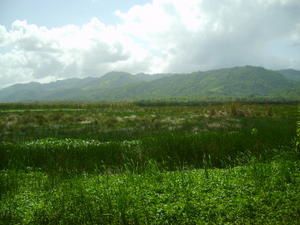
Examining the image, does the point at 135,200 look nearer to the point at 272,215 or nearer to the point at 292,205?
the point at 272,215

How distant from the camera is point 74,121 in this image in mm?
45562

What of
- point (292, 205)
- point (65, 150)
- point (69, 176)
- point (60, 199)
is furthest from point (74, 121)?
point (292, 205)

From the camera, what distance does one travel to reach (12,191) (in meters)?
14.2

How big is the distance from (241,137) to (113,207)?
43.4 ft

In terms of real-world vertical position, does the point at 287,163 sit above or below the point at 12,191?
above

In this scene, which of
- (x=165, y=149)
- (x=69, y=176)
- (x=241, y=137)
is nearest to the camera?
(x=69, y=176)

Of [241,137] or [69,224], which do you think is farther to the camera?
[241,137]

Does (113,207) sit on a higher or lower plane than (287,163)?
lower

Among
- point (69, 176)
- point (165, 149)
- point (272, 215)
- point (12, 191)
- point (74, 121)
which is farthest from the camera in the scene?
point (74, 121)

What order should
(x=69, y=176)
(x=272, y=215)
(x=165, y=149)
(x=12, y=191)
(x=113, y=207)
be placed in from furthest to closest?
(x=165, y=149) → (x=69, y=176) → (x=12, y=191) → (x=113, y=207) → (x=272, y=215)

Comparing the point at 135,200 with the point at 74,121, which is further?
the point at 74,121

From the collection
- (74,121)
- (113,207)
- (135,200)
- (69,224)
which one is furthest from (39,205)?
(74,121)

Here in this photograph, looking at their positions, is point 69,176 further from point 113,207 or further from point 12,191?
point 113,207

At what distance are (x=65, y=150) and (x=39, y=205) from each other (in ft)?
31.5
